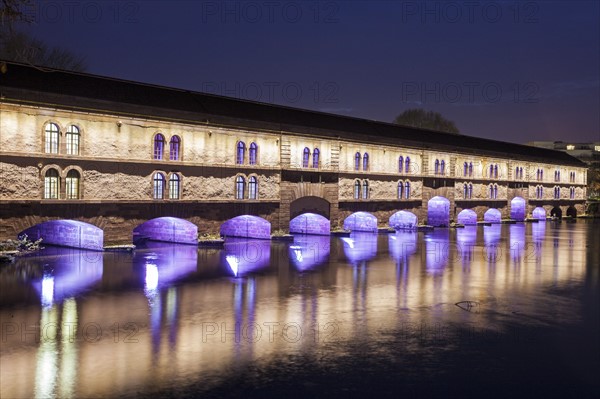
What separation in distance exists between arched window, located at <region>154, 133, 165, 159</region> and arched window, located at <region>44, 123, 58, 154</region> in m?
6.08

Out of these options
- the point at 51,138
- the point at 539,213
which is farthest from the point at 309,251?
the point at 539,213

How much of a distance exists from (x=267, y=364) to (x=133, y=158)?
23178 millimetres

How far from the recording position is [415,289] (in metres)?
24.2

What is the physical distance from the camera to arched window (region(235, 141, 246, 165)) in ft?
132

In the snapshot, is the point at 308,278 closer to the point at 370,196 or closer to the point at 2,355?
the point at 2,355

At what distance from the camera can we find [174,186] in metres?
36.7

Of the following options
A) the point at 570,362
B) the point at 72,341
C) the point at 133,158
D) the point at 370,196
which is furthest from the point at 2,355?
the point at 370,196

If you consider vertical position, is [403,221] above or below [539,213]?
below

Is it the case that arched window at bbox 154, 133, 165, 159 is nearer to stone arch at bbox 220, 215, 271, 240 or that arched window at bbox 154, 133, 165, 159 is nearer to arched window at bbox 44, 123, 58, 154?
arched window at bbox 44, 123, 58, 154

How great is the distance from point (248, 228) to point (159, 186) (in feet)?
31.9

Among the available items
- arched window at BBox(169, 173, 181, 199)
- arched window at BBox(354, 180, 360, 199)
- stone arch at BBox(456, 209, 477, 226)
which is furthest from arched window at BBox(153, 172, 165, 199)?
stone arch at BBox(456, 209, 477, 226)

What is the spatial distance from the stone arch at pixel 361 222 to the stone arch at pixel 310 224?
4.88m

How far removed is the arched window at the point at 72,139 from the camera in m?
31.6

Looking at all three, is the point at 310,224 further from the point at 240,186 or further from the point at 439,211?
the point at 439,211
